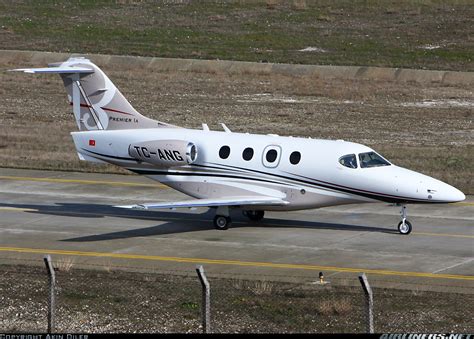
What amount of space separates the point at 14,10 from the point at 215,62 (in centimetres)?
2007

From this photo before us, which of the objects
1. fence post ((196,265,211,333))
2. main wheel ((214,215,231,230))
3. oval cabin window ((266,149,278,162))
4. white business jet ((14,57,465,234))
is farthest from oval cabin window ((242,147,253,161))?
fence post ((196,265,211,333))

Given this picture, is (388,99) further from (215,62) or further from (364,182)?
(364,182)

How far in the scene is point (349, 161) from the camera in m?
31.9

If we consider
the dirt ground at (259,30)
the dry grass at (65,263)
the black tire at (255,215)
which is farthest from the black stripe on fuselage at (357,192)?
the dirt ground at (259,30)

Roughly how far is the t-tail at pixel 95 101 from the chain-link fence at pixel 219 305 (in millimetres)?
8293

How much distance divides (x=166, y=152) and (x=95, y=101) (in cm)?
307

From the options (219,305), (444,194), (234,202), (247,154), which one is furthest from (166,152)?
(219,305)

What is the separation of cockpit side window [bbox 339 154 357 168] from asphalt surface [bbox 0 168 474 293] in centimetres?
181

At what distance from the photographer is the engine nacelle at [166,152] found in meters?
33.2

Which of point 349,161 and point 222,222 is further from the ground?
point 349,161

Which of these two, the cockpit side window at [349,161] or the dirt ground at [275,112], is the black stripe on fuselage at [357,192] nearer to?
the cockpit side window at [349,161]

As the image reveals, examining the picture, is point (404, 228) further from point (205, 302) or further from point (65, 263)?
point (205, 302)

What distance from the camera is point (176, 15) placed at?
77.2 m

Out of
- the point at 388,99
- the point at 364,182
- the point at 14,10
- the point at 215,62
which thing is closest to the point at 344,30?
the point at 215,62
